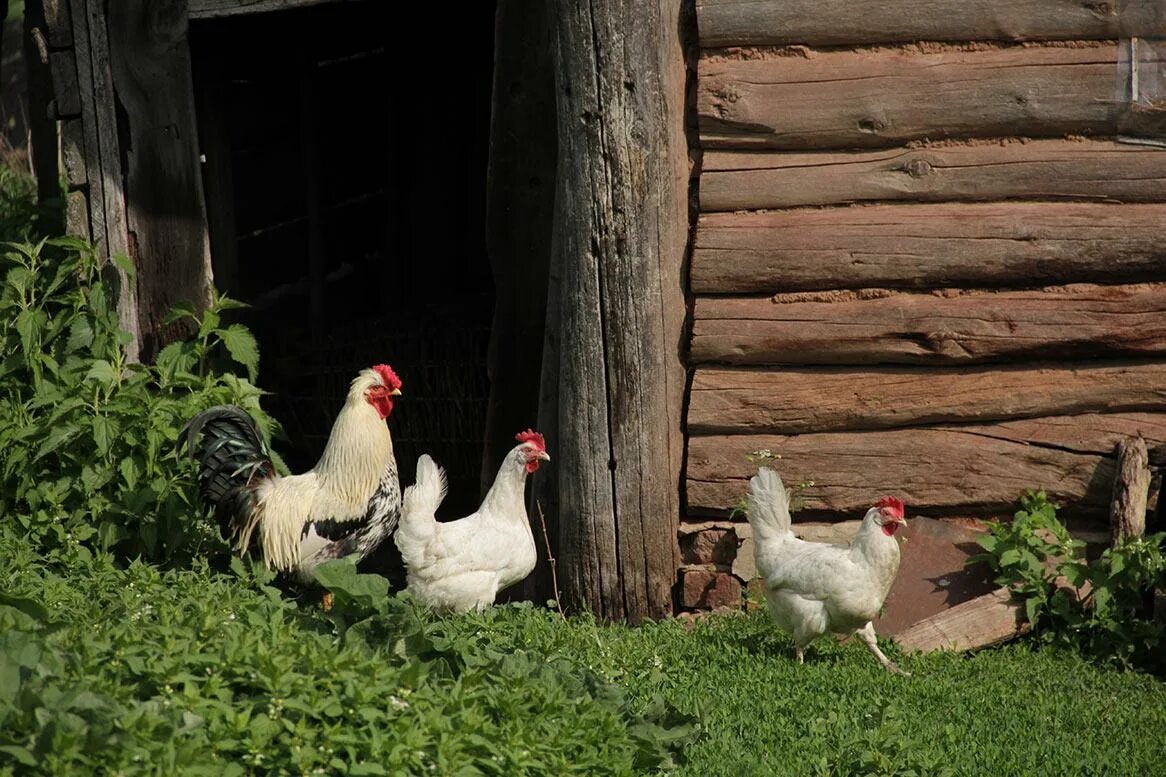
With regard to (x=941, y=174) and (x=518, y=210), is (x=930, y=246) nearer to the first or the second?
(x=941, y=174)

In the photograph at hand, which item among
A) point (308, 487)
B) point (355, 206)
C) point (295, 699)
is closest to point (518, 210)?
point (308, 487)

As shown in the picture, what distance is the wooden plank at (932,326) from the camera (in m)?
6.36

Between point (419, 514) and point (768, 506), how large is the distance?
1.61 meters

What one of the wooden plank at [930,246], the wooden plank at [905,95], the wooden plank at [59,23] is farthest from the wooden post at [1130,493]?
the wooden plank at [59,23]

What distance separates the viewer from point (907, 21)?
627 centimetres

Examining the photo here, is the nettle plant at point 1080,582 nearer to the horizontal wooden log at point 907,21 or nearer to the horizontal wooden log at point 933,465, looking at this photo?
the horizontal wooden log at point 933,465

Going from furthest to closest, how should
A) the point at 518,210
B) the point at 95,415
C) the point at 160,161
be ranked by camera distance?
the point at 518,210
the point at 160,161
the point at 95,415

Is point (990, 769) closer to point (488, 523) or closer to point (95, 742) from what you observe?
point (488, 523)

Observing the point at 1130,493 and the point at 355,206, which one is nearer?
the point at 1130,493

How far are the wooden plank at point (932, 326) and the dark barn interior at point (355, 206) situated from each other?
2.65 metres

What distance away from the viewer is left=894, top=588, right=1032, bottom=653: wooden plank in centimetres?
621

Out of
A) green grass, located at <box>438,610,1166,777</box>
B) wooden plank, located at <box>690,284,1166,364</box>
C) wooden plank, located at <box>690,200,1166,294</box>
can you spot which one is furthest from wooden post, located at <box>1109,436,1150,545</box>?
wooden plank, located at <box>690,200,1166,294</box>

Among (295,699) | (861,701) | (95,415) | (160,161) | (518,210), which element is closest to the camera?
(295,699)

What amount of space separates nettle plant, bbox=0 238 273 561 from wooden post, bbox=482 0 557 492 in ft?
4.37
